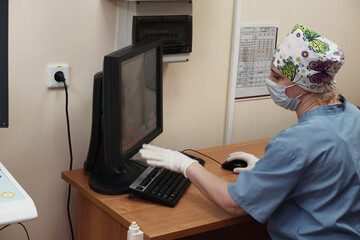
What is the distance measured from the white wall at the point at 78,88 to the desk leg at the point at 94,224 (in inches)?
6.7

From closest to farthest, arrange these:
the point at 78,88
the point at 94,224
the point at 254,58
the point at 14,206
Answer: the point at 14,206
the point at 94,224
the point at 78,88
the point at 254,58

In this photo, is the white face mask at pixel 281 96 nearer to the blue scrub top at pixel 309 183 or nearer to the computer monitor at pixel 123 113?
the blue scrub top at pixel 309 183

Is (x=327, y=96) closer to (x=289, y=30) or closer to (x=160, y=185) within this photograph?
(x=160, y=185)

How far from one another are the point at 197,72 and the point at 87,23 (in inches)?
22.5

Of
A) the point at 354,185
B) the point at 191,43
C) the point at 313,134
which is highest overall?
the point at 191,43

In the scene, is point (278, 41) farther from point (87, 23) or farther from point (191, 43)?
point (87, 23)

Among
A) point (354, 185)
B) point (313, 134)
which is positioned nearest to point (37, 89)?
point (313, 134)

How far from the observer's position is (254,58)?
250 centimetres

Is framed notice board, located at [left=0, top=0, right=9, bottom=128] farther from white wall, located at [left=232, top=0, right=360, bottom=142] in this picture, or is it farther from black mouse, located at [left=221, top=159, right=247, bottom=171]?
white wall, located at [left=232, top=0, right=360, bottom=142]

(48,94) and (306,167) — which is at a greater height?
(48,94)

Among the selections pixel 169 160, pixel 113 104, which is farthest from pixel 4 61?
pixel 169 160

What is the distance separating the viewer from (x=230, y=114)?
249cm

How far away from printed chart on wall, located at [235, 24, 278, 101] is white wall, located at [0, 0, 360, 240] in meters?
0.05

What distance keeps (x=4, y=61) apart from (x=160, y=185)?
0.63 m
